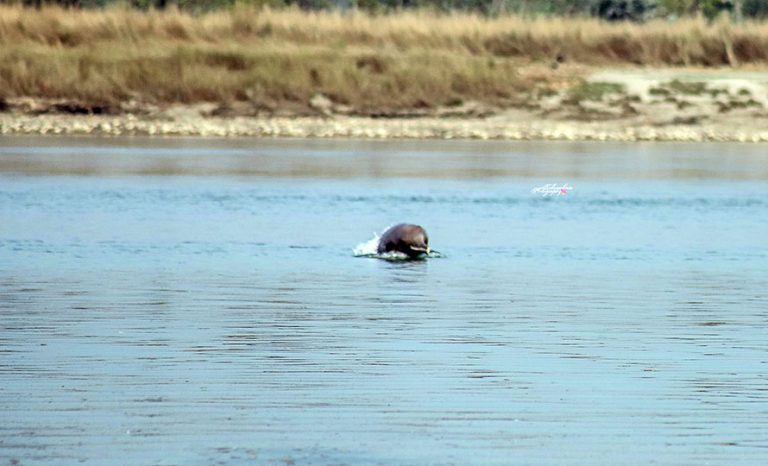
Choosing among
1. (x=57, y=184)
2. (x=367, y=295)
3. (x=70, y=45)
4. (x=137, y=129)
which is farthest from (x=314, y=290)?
(x=70, y=45)

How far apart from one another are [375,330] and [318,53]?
3373 cm

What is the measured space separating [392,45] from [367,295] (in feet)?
111

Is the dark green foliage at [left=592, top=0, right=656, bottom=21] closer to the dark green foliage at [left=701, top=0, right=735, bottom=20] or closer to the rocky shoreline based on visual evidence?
the dark green foliage at [left=701, top=0, right=735, bottom=20]

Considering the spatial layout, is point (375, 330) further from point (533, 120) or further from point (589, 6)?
point (589, 6)

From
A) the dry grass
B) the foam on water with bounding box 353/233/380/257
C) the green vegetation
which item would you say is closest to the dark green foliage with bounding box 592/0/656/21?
the dry grass

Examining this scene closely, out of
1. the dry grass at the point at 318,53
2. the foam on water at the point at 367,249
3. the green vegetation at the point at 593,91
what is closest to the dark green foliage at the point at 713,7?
the dry grass at the point at 318,53

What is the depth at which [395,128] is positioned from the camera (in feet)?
142

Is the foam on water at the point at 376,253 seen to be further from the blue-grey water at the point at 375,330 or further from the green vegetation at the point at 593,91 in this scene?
the green vegetation at the point at 593,91

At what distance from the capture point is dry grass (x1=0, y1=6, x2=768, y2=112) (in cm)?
4372

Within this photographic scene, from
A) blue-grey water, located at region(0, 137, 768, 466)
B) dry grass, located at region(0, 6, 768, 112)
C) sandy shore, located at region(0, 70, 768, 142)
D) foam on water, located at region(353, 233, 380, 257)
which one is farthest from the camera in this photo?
dry grass, located at region(0, 6, 768, 112)

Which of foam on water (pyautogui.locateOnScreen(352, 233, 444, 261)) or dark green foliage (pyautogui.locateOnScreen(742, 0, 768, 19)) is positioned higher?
foam on water (pyautogui.locateOnScreen(352, 233, 444, 261))

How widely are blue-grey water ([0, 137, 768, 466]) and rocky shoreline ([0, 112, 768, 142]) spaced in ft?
48.9

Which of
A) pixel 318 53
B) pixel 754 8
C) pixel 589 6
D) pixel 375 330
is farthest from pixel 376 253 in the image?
pixel 589 6

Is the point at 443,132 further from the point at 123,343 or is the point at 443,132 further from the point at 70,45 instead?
the point at 123,343
